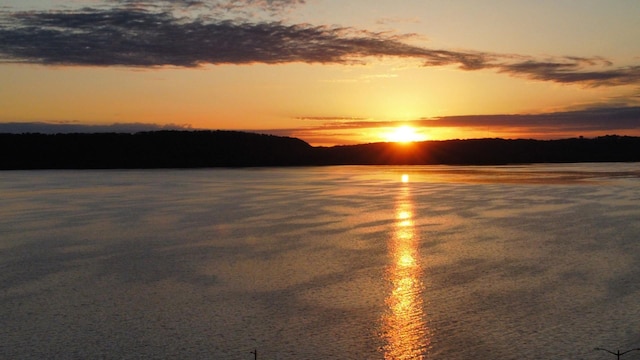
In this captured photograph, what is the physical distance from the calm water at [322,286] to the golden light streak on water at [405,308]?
31mm

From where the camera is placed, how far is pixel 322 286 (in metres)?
8.93

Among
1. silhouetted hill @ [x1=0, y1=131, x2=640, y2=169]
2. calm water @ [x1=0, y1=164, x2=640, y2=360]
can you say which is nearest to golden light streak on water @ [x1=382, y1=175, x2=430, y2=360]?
calm water @ [x1=0, y1=164, x2=640, y2=360]

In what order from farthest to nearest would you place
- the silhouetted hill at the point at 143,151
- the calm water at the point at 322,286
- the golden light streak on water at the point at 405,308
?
the silhouetted hill at the point at 143,151 < the calm water at the point at 322,286 < the golden light streak on water at the point at 405,308

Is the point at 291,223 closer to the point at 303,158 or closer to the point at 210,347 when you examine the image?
the point at 210,347

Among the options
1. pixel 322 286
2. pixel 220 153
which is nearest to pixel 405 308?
pixel 322 286

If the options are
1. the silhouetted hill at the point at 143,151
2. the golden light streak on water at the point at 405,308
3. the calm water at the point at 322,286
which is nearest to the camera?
the golden light streak on water at the point at 405,308

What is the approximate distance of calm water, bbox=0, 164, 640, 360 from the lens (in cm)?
638

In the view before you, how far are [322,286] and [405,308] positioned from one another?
157cm

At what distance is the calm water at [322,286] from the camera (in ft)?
20.9

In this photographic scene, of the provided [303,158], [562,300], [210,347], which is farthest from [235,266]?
[303,158]

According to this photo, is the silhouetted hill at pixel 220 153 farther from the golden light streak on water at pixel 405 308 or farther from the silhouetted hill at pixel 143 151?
the golden light streak on water at pixel 405 308

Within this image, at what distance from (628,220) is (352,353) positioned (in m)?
12.7

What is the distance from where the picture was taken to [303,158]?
11931 centimetres

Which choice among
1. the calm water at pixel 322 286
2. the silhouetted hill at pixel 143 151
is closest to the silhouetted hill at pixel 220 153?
the silhouetted hill at pixel 143 151
